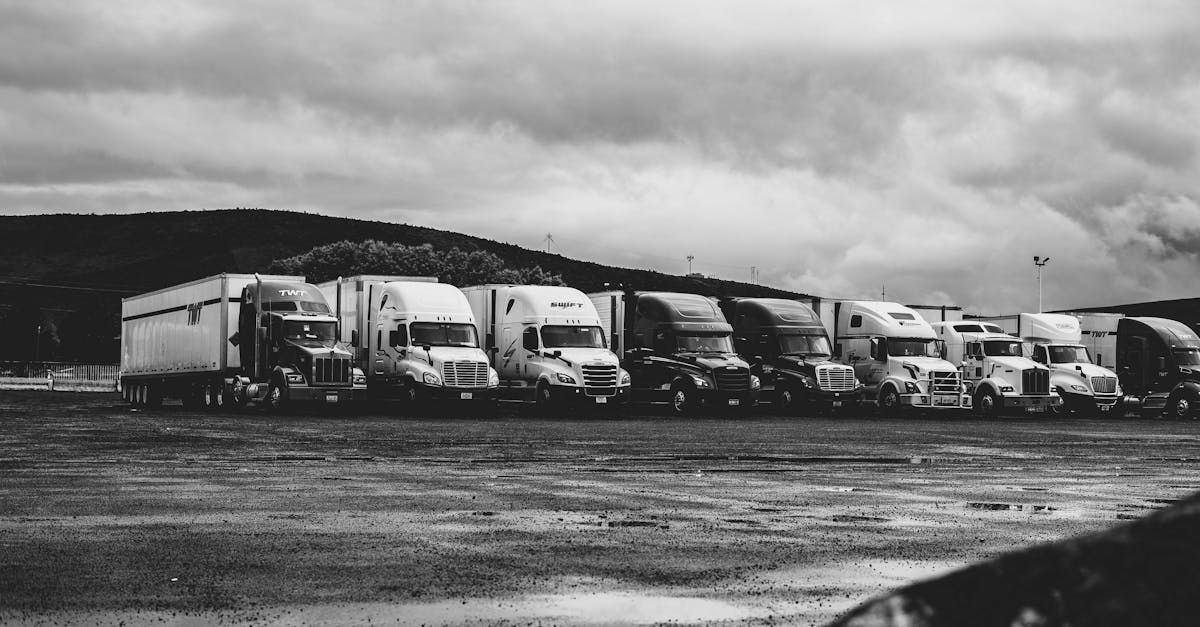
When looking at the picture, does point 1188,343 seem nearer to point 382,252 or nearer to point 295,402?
point 295,402

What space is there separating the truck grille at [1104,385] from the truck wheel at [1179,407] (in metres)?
2.06

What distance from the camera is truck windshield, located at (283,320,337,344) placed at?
39.3m

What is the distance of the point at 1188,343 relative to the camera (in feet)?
161

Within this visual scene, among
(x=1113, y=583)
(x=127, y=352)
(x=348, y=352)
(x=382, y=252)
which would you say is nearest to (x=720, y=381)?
(x=348, y=352)

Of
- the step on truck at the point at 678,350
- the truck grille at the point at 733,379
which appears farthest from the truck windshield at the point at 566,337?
the truck grille at the point at 733,379

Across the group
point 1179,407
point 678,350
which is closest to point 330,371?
point 678,350

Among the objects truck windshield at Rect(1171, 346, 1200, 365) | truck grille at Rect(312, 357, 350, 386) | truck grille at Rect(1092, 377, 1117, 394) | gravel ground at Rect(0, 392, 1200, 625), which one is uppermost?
truck windshield at Rect(1171, 346, 1200, 365)

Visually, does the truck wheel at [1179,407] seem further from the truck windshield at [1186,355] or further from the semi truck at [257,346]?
the semi truck at [257,346]

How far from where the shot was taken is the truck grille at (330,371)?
38656 millimetres

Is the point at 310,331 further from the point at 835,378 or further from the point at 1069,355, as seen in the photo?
the point at 1069,355

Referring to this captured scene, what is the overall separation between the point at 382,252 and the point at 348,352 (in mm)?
53332

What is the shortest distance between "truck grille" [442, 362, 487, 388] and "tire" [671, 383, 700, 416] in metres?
6.42

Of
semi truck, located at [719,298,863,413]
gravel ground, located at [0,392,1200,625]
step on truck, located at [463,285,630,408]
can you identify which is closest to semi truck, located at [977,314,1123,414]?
semi truck, located at [719,298,863,413]

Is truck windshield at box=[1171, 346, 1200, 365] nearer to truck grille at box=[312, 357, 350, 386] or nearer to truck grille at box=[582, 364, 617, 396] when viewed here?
truck grille at box=[582, 364, 617, 396]
